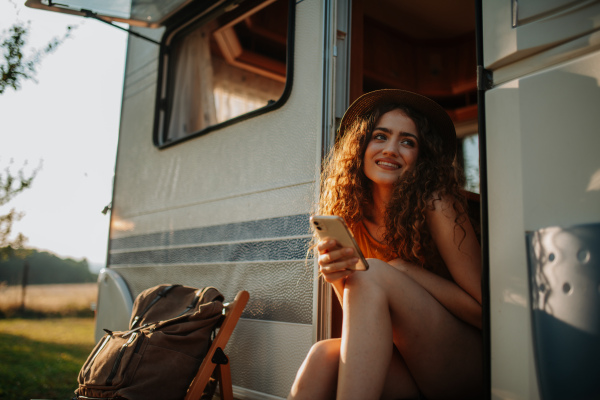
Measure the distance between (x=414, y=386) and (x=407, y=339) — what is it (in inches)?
6.9

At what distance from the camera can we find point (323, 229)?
1.43 metres

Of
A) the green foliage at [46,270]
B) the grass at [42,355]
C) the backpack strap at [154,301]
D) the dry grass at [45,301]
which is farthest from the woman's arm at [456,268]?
the green foliage at [46,270]

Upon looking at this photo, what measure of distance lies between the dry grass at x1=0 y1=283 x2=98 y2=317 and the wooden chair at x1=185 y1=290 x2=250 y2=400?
7.99 metres

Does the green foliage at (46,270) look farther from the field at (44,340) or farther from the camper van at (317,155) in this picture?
the camper van at (317,155)

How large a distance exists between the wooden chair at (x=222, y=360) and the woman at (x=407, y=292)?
0.62m

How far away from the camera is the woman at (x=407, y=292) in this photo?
1.36 m

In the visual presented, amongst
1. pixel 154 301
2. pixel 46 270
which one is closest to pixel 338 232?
pixel 154 301

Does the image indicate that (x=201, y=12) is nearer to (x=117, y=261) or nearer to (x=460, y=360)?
(x=117, y=261)

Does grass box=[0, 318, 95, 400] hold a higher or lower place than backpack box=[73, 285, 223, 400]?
lower

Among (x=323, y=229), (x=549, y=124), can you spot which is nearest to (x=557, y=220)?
(x=549, y=124)

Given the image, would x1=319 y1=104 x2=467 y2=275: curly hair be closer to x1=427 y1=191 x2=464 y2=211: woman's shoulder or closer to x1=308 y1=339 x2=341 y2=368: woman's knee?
x1=427 y1=191 x2=464 y2=211: woman's shoulder

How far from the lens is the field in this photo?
3.94 metres

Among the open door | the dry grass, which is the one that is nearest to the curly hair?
the open door

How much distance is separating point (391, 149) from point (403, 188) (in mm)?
192
